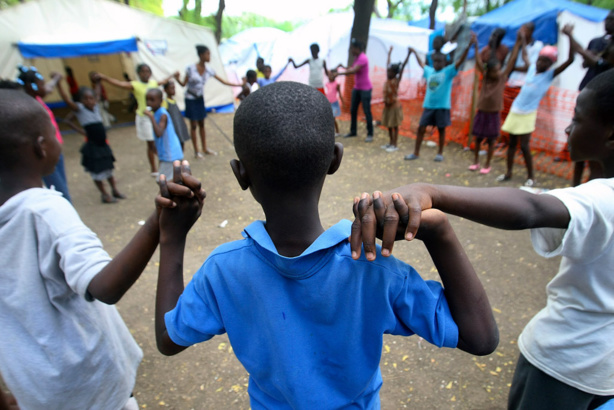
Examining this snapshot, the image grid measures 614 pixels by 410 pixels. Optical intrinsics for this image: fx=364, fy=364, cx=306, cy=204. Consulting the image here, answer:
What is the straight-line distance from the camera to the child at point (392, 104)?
7.47 metres

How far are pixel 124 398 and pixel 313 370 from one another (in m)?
1.16

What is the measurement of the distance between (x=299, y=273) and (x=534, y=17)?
861cm

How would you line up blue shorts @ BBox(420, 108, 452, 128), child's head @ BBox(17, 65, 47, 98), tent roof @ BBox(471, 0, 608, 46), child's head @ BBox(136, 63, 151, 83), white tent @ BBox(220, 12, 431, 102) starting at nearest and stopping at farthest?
1. child's head @ BBox(17, 65, 47, 98)
2. child's head @ BBox(136, 63, 151, 83)
3. blue shorts @ BBox(420, 108, 452, 128)
4. tent roof @ BBox(471, 0, 608, 46)
5. white tent @ BBox(220, 12, 431, 102)

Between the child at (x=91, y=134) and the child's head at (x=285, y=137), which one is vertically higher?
the child's head at (x=285, y=137)

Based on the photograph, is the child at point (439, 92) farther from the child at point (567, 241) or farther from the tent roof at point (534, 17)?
the child at point (567, 241)

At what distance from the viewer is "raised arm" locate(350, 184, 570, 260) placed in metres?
0.80

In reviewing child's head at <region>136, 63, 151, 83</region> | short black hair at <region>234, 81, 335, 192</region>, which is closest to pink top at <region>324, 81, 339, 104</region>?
child's head at <region>136, 63, 151, 83</region>

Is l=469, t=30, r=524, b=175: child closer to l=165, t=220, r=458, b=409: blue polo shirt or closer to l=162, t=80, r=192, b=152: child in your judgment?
l=162, t=80, r=192, b=152: child

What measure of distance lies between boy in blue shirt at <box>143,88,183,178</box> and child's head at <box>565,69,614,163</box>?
15.9 feet

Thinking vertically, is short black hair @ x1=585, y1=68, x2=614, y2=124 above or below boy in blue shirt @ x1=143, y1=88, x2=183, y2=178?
above

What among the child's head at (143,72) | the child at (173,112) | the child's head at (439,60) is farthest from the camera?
the child's head at (143,72)

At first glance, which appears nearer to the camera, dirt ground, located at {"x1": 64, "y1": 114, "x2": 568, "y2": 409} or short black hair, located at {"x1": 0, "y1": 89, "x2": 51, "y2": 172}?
short black hair, located at {"x1": 0, "y1": 89, "x2": 51, "y2": 172}

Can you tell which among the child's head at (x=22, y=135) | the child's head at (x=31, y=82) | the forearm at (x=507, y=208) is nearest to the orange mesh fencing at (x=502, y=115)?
the forearm at (x=507, y=208)

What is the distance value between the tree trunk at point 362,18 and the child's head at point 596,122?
30.9ft
